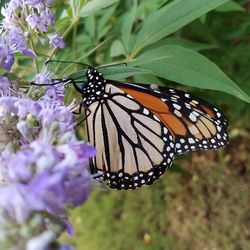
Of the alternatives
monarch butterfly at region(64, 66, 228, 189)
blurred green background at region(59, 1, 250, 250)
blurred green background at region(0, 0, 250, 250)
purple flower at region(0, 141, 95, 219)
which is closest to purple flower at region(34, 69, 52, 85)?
monarch butterfly at region(64, 66, 228, 189)

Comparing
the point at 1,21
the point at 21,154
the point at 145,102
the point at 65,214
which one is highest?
the point at 1,21

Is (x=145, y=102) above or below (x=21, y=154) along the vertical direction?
above

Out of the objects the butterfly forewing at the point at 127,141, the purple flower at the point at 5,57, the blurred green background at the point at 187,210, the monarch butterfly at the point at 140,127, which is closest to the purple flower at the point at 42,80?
the purple flower at the point at 5,57

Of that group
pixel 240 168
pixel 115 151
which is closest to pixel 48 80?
pixel 115 151

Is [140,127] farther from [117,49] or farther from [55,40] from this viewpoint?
[55,40]

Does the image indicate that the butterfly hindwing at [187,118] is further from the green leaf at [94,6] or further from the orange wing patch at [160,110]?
the green leaf at [94,6]

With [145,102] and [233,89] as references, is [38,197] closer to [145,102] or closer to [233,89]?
[233,89]
